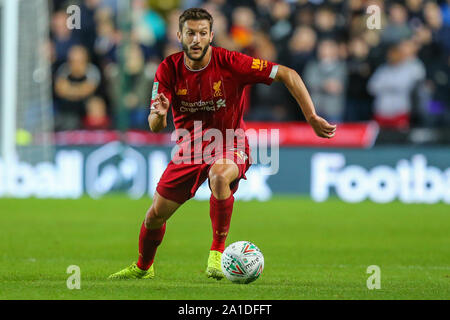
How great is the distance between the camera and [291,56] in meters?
17.1

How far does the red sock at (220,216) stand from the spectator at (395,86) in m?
9.40

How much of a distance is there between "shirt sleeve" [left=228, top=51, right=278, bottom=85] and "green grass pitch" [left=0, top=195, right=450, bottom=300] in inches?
63.8

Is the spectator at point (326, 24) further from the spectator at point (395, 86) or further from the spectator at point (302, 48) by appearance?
the spectator at point (395, 86)

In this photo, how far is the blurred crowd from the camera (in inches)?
658

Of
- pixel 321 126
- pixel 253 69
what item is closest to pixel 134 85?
pixel 253 69

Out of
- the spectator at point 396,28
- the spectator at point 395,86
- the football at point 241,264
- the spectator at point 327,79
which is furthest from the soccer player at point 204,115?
the spectator at point 396,28

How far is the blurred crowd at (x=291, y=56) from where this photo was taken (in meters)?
16.7

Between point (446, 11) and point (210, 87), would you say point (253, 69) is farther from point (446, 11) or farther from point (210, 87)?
point (446, 11)

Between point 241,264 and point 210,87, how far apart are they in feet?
4.77

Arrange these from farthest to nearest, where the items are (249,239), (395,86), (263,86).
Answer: (263,86) < (395,86) < (249,239)

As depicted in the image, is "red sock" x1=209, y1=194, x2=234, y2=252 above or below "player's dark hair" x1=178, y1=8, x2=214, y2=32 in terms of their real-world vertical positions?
below

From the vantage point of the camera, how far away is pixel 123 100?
17.5 metres

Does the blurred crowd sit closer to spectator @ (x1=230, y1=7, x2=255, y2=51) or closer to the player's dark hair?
spectator @ (x1=230, y1=7, x2=255, y2=51)

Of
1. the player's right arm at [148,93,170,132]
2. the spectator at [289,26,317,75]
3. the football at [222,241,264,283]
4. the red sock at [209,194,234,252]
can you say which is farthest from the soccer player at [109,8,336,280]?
the spectator at [289,26,317,75]
